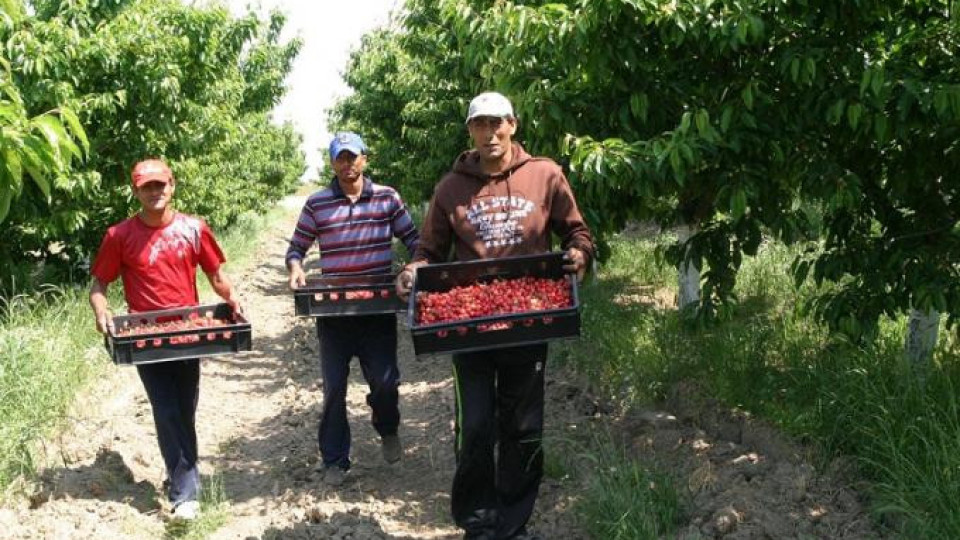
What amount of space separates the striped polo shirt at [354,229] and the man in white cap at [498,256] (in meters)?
0.97

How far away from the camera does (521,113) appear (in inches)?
159

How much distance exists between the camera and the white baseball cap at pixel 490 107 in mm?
3535

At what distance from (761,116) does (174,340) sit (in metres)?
2.82

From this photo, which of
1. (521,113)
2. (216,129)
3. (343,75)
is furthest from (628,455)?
(343,75)

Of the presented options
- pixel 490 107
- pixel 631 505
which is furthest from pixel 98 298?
pixel 631 505

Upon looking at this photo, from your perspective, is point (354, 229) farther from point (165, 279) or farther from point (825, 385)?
point (825, 385)

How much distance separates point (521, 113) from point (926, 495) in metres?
2.28

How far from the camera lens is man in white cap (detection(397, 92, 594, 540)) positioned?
3674mm

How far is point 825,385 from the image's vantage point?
178 inches

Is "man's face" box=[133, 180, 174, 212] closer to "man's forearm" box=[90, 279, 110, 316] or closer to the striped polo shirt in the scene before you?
"man's forearm" box=[90, 279, 110, 316]

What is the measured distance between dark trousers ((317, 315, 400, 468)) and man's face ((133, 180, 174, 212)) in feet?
3.52

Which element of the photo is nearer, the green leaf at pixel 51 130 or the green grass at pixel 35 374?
the green leaf at pixel 51 130

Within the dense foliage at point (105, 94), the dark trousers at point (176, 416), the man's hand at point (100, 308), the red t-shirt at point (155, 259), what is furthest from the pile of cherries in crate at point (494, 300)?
the dense foliage at point (105, 94)

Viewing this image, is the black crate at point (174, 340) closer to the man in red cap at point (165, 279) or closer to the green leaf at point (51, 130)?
the man in red cap at point (165, 279)
